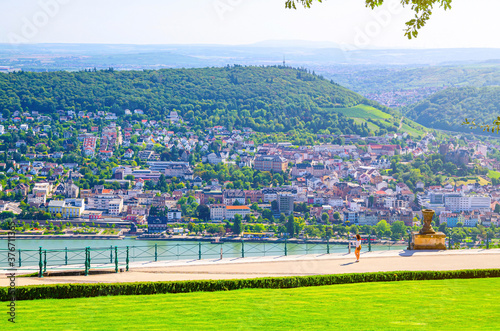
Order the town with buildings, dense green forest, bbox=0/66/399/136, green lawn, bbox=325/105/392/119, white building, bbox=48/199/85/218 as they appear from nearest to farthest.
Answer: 1. white building, bbox=48/199/85/218
2. the town with buildings
3. dense green forest, bbox=0/66/399/136
4. green lawn, bbox=325/105/392/119

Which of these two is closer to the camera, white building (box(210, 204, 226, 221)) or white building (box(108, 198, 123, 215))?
white building (box(210, 204, 226, 221))

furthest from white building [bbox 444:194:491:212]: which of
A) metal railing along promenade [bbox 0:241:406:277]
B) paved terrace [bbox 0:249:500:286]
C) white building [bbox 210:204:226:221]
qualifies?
paved terrace [bbox 0:249:500:286]

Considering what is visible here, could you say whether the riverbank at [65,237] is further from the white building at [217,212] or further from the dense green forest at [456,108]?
the dense green forest at [456,108]

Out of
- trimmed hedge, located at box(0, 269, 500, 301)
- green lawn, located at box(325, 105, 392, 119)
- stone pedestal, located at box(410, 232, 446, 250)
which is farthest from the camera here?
green lawn, located at box(325, 105, 392, 119)

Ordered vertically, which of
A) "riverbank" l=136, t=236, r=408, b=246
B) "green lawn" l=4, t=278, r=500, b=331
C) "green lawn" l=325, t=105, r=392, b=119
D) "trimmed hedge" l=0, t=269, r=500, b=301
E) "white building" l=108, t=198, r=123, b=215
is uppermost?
"green lawn" l=4, t=278, r=500, b=331

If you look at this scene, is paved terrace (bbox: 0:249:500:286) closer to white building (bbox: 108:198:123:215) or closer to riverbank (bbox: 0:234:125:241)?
riverbank (bbox: 0:234:125:241)

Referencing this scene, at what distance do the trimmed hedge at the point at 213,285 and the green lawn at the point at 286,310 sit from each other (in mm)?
170

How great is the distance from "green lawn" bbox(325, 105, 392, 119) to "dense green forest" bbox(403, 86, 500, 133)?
6816mm

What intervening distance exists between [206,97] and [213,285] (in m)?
82.8

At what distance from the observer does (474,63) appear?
132750mm

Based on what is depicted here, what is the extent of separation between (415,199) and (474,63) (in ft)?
296

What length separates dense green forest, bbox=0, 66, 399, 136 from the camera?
255 feet

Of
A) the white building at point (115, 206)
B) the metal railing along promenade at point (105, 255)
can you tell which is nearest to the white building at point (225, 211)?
the white building at point (115, 206)

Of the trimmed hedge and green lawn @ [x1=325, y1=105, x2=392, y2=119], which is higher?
the trimmed hedge
